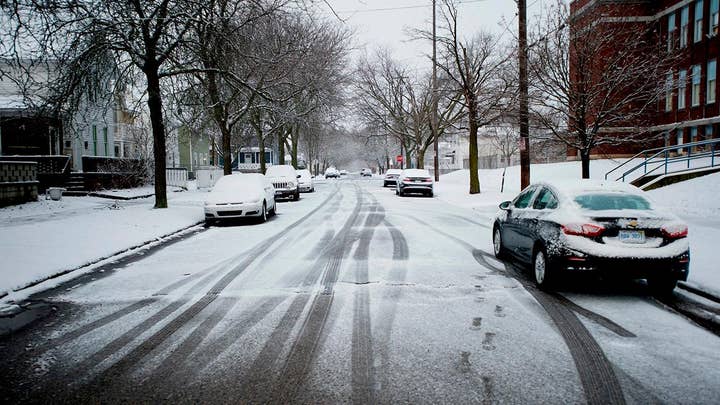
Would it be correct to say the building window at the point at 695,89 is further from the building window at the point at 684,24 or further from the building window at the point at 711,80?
the building window at the point at 684,24

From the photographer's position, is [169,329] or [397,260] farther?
[397,260]

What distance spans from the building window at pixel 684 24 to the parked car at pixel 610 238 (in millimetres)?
30156

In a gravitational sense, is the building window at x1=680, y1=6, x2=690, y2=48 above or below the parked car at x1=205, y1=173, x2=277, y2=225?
above

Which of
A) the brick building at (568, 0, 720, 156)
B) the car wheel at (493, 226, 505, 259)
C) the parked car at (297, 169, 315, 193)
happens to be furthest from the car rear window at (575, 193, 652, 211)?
the parked car at (297, 169, 315, 193)

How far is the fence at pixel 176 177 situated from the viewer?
1342 inches

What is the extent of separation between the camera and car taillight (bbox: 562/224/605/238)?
6.19 m

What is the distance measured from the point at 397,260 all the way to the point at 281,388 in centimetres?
527

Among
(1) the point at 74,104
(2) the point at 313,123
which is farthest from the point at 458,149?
(1) the point at 74,104

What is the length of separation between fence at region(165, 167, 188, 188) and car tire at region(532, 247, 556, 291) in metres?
30.4

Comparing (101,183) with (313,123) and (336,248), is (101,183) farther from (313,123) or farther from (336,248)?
(336,248)

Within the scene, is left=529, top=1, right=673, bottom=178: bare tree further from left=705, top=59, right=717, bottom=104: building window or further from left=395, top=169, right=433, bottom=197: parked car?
left=705, top=59, right=717, bottom=104: building window

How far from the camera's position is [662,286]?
21.5 ft

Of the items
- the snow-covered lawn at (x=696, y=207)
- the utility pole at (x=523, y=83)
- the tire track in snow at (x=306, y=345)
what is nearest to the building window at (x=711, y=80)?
the snow-covered lawn at (x=696, y=207)

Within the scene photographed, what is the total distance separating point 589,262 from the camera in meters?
6.18
